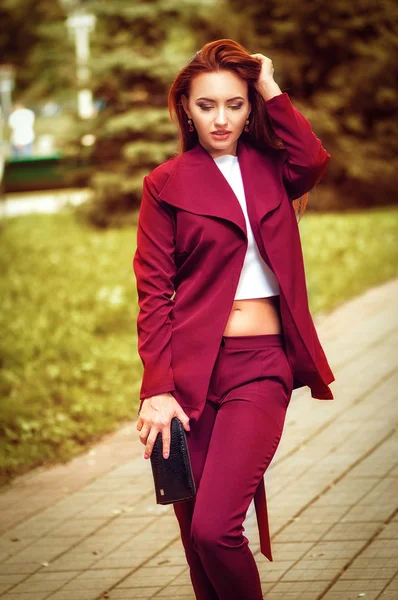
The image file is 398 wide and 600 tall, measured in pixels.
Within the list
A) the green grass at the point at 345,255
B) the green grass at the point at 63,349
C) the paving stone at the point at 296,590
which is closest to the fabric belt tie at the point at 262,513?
the paving stone at the point at 296,590

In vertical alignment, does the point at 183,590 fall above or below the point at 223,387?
below

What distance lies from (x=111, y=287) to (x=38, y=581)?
7.98m

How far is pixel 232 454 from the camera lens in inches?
124

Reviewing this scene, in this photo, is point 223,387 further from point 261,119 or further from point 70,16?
point 70,16

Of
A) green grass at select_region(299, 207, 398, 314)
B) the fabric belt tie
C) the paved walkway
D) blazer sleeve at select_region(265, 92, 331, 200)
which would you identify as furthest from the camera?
green grass at select_region(299, 207, 398, 314)

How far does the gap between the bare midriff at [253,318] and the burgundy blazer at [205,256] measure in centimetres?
7

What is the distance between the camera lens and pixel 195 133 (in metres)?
3.54

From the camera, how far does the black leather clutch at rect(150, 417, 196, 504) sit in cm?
320

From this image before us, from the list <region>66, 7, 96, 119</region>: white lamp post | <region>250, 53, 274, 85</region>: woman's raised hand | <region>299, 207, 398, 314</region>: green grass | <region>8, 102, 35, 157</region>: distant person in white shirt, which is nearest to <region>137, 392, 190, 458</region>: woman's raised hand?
<region>250, 53, 274, 85</region>: woman's raised hand

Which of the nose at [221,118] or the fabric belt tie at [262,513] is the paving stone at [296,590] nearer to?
the fabric belt tie at [262,513]

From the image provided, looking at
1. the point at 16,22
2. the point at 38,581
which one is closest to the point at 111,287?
the point at 38,581

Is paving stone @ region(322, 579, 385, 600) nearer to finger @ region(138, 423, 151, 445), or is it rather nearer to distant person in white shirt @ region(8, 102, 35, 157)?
finger @ region(138, 423, 151, 445)

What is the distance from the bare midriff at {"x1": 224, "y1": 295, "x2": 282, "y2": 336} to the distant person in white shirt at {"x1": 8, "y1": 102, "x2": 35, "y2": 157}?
33.2m

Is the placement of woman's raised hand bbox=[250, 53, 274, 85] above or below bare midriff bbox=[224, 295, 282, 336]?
above
